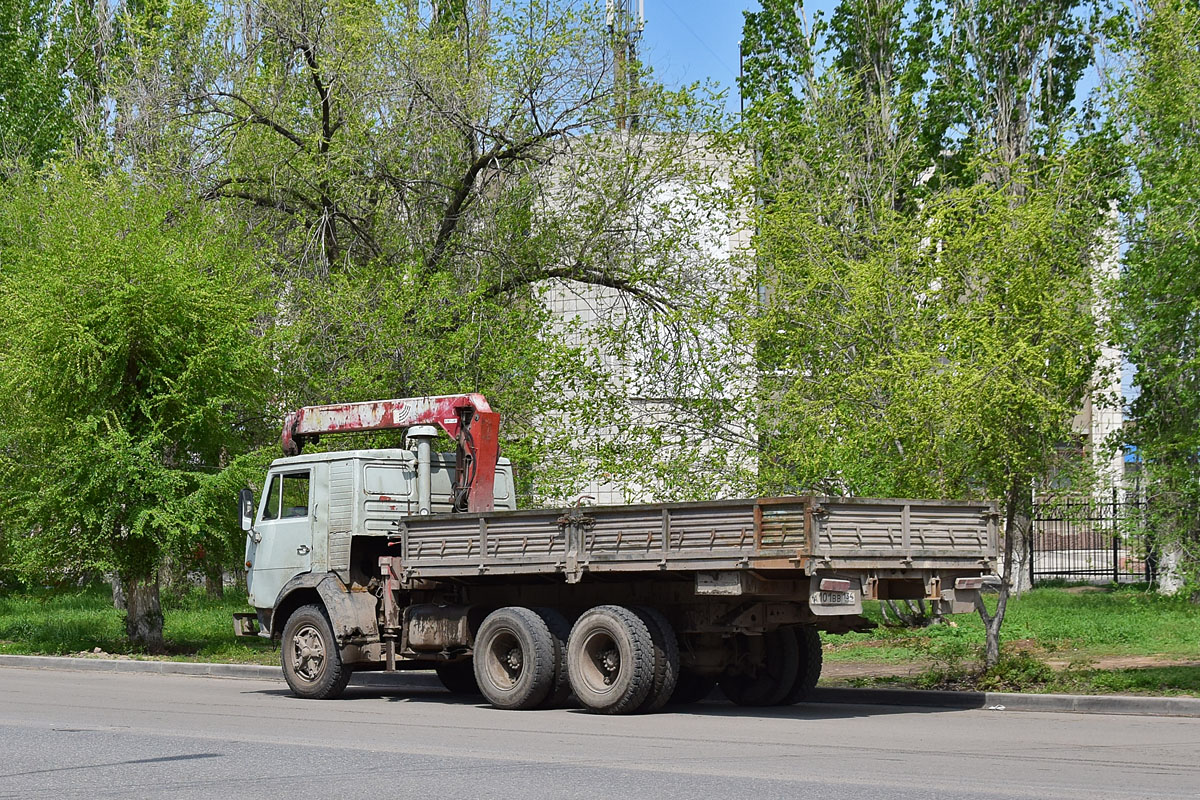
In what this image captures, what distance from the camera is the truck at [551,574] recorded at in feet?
43.8

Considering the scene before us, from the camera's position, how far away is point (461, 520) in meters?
15.4

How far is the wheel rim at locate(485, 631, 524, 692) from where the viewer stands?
589 inches

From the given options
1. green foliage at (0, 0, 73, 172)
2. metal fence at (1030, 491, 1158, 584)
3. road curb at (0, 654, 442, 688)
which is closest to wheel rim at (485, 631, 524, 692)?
road curb at (0, 654, 442, 688)

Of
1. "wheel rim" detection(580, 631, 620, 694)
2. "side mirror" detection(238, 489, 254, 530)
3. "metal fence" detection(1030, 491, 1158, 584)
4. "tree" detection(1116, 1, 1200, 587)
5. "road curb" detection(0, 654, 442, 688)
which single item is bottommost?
"road curb" detection(0, 654, 442, 688)

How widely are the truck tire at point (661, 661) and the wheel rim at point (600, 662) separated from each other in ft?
1.24

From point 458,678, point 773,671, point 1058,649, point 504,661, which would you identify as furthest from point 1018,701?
point 458,678

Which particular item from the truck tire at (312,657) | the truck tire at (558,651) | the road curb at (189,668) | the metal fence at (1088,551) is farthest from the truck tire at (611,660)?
the metal fence at (1088,551)

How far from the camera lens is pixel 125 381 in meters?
23.7

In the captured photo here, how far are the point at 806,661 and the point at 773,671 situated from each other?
379 mm

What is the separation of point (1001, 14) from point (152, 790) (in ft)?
96.1

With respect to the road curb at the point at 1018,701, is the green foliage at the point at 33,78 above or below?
above

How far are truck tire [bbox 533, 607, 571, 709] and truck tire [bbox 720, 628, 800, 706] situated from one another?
200 centimetres

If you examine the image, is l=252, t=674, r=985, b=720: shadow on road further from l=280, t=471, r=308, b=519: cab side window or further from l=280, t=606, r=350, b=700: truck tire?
l=280, t=471, r=308, b=519: cab side window

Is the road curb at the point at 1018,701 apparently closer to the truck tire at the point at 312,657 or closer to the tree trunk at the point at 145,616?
the truck tire at the point at 312,657
